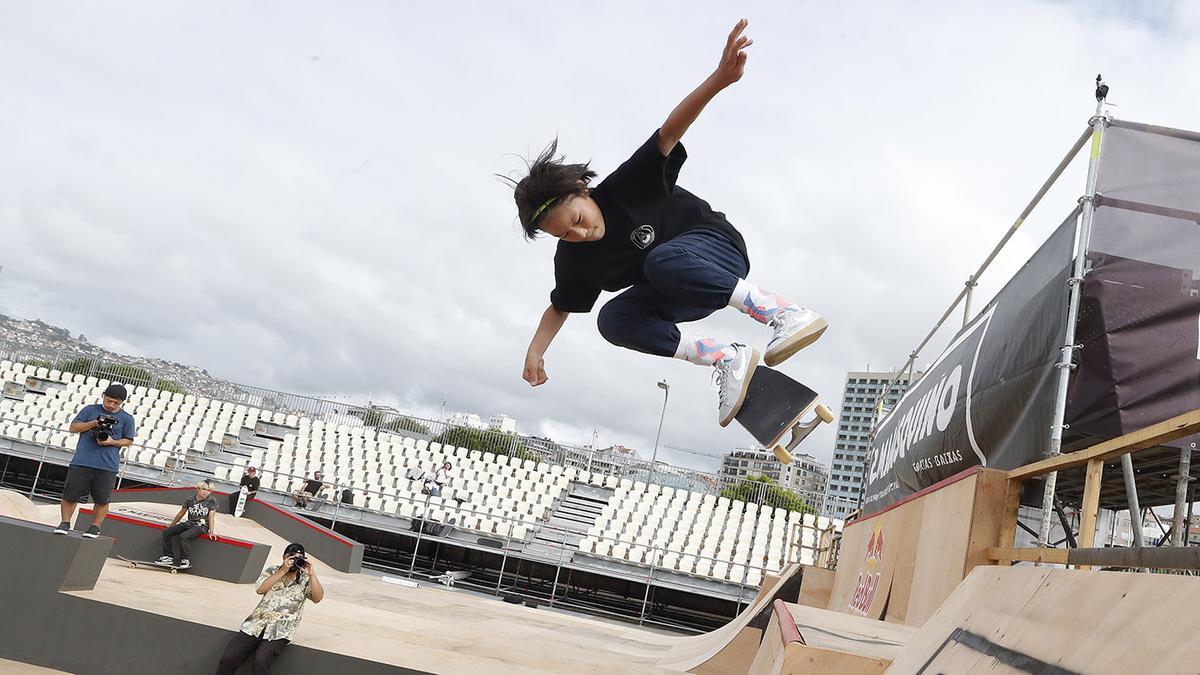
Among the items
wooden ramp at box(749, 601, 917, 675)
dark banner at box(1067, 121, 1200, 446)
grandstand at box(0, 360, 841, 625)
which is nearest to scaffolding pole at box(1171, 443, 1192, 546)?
dark banner at box(1067, 121, 1200, 446)

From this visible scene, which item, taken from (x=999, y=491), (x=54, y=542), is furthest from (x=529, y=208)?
(x=54, y=542)

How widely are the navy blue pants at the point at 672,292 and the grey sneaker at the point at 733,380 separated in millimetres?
194

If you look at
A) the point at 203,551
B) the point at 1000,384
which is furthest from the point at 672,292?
the point at 203,551

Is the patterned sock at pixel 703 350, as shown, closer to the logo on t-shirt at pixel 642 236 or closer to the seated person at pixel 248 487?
the logo on t-shirt at pixel 642 236

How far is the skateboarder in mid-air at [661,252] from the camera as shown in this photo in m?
2.62

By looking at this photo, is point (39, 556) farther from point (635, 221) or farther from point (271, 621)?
point (635, 221)

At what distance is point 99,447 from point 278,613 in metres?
1.79

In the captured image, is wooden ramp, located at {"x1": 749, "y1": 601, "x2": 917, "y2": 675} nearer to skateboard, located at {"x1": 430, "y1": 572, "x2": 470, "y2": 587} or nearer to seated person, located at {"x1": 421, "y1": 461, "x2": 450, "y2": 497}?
skateboard, located at {"x1": 430, "y1": 572, "x2": 470, "y2": 587}

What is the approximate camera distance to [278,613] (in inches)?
243

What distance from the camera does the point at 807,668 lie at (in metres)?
2.49

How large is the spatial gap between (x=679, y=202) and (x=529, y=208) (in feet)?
1.76

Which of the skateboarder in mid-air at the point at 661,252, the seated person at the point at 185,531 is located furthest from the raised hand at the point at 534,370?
the seated person at the point at 185,531

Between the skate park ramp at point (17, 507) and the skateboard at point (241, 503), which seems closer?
the skate park ramp at point (17, 507)

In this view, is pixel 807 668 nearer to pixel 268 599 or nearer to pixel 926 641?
pixel 926 641
